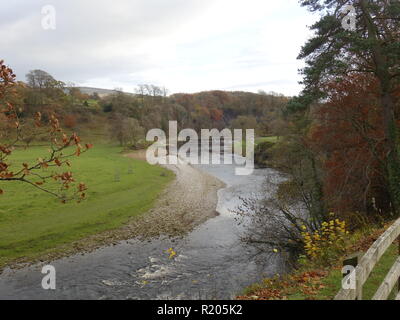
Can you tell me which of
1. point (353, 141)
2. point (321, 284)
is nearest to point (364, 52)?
point (353, 141)

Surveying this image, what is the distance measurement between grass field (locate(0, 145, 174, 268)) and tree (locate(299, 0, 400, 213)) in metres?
15.1

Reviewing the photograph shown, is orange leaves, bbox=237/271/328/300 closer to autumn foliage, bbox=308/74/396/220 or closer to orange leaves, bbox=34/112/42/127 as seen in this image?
orange leaves, bbox=34/112/42/127

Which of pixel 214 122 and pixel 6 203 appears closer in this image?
pixel 6 203

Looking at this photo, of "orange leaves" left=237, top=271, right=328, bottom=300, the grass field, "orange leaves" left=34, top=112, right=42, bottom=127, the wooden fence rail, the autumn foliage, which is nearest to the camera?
the wooden fence rail

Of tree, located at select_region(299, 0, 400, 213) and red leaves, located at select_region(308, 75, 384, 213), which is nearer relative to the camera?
tree, located at select_region(299, 0, 400, 213)

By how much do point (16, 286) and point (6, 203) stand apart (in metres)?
11.3

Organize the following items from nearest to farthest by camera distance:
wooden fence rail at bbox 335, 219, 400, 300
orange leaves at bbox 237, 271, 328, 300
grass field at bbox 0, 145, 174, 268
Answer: wooden fence rail at bbox 335, 219, 400, 300
orange leaves at bbox 237, 271, 328, 300
grass field at bbox 0, 145, 174, 268

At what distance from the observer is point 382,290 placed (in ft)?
12.1

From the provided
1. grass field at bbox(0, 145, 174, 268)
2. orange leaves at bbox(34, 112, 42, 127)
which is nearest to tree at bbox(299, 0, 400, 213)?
orange leaves at bbox(34, 112, 42, 127)

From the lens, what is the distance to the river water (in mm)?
11008

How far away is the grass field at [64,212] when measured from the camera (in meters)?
15.7

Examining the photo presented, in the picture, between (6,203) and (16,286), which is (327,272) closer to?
(16,286)
